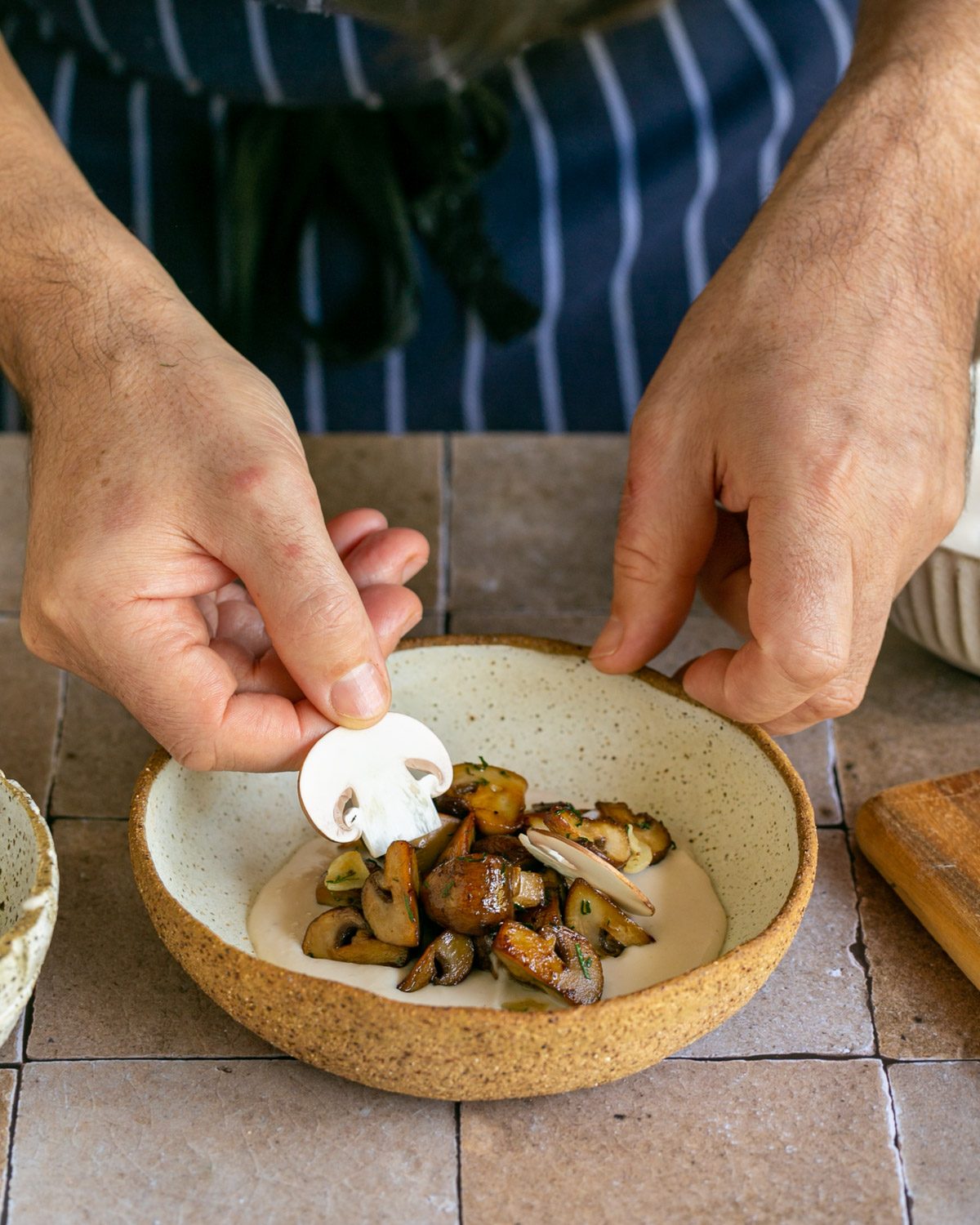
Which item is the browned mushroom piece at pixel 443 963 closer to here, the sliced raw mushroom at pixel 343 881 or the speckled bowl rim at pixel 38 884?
the sliced raw mushroom at pixel 343 881

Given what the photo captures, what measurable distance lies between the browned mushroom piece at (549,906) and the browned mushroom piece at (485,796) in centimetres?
6

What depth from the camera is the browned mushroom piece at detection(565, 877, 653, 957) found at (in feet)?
2.75

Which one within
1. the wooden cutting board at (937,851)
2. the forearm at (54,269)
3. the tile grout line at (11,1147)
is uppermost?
the forearm at (54,269)

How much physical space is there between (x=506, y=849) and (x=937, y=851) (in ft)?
1.07

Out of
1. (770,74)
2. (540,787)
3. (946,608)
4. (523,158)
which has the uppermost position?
(770,74)

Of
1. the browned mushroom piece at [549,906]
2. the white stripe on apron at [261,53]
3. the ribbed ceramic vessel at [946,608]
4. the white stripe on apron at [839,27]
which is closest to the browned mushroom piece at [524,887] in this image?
the browned mushroom piece at [549,906]

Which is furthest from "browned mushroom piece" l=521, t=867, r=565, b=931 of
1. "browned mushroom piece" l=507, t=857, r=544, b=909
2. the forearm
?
the forearm

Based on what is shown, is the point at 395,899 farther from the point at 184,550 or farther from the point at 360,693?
the point at 184,550

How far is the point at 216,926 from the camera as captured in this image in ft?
2.74

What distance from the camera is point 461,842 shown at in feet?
2.84

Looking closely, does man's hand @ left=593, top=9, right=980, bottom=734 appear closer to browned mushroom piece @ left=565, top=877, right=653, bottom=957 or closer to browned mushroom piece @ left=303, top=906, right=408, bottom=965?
browned mushroom piece @ left=565, top=877, right=653, bottom=957

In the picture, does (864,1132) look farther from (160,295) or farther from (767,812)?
(160,295)

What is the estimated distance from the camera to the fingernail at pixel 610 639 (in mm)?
995

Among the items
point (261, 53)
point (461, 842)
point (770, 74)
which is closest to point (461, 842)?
point (461, 842)
